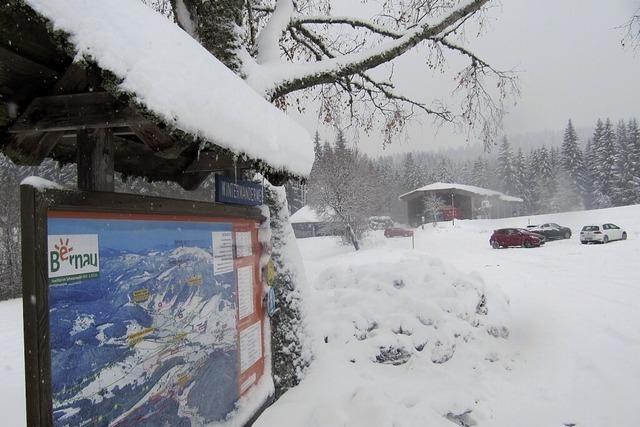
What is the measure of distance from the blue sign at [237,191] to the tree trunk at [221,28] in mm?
1626

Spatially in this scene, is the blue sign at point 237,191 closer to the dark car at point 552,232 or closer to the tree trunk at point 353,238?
the tree trunk at point 353,238

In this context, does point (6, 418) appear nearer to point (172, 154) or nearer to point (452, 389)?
point (172, 154)

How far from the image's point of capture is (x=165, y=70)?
7.25 ft

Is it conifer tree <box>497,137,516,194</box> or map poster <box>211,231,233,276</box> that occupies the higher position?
conifer tree <box>497,137,516,194</box>

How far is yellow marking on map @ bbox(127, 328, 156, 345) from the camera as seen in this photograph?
101 inches

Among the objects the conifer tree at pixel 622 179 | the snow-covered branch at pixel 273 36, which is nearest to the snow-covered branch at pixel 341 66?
the snow-covered branch at pixel 273 36

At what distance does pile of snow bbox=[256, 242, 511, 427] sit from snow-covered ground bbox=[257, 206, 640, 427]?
18 millimetres

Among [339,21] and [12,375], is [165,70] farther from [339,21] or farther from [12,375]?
[12,375]

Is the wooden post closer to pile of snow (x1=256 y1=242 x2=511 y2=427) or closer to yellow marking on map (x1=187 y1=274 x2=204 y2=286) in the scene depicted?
yellow marking on map (x1=187 y1=274 x2=204 y2=286)

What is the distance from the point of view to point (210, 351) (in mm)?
3430

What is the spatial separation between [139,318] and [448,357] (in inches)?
209

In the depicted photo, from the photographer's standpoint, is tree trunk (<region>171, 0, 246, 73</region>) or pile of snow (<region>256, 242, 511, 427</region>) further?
tree trunk (<region>171, 0, 246, 73</region>)

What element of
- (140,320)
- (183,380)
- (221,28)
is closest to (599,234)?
(221,28)

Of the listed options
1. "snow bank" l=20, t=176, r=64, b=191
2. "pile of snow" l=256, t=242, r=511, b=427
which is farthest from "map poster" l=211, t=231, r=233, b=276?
Answer: "pile of snow" l=256, t=242, r=511, b=427
